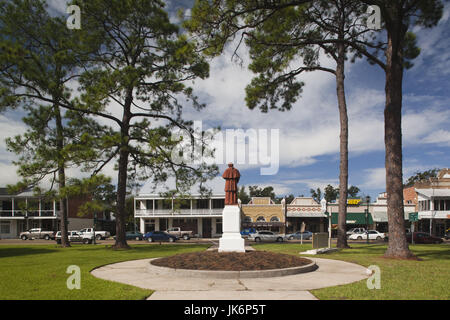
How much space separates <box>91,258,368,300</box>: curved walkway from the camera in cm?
731

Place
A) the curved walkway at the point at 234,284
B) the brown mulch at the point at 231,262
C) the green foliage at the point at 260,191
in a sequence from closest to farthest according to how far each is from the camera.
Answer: the curved walkway at the point at 234,284
the brown mulch at the point at 231,262
the green foliage at the point at 260,191

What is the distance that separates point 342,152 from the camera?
22.6 meters

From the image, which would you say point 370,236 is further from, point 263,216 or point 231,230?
point 231,230

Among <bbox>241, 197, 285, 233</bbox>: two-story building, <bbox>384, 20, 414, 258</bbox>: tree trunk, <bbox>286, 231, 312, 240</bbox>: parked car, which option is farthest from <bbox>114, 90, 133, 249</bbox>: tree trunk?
<bbox>241, 197, 285, 233</bbox>: two-story building

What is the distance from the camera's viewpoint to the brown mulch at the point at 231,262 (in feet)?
34.3

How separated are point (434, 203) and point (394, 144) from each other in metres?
41.3

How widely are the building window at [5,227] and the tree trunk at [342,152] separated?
51.6 metres

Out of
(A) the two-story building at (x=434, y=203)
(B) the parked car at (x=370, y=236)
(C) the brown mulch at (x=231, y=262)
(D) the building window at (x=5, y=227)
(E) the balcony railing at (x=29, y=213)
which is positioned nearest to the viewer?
(C) the brown mulch at (x=231, y=262)

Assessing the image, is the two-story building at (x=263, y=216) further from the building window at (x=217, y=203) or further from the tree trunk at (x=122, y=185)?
the tree trunk at (x=122, y=185)

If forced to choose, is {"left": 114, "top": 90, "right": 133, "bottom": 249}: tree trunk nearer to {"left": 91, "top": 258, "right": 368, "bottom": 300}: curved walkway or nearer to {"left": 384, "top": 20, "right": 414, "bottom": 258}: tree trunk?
{"left": 91, "top": 258, "right": 368, "bottom": 300}: curved walkway

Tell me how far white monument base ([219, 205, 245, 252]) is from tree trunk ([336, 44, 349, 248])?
1078 centimetres

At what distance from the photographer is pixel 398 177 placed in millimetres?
15234

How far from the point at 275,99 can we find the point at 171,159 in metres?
8.20

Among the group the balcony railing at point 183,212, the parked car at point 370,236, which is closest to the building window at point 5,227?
the balcony railing at point 183,212
